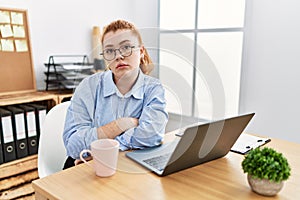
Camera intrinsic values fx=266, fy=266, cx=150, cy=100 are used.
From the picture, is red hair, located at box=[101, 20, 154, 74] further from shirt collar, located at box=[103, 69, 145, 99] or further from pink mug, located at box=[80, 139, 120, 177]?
pink mug, located at box=[80, 139, 120, 177]

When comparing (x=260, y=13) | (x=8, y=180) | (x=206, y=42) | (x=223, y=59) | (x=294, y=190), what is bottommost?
(x=8, y=180)

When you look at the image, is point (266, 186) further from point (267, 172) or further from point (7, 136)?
point (7, 136)

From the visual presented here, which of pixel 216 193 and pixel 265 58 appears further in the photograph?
pixel 265 58

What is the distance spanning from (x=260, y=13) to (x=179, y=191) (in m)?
1.61

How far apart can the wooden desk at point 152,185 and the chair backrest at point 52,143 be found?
42cm

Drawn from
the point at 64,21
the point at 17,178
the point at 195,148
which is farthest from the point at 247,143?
the point at 64,21

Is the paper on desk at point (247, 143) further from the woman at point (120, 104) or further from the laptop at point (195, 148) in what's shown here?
the woman at point (120, 104)

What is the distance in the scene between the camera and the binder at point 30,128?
67.6 inches

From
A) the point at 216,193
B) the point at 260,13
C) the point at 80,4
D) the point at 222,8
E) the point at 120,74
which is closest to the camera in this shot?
the point at 216,193

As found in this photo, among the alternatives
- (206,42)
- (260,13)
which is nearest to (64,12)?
(206,42)

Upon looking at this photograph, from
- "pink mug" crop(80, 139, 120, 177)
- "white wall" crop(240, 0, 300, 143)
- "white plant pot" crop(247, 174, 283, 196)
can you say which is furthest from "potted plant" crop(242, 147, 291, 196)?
"white wall" crop(240, 0, 300, 143)

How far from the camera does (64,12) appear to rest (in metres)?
2.16

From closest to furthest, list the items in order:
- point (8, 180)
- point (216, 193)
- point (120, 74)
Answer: point (216, 193) < point (120, 74) < point (8, 180)

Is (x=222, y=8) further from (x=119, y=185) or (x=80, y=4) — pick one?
(x=119, y=185)
